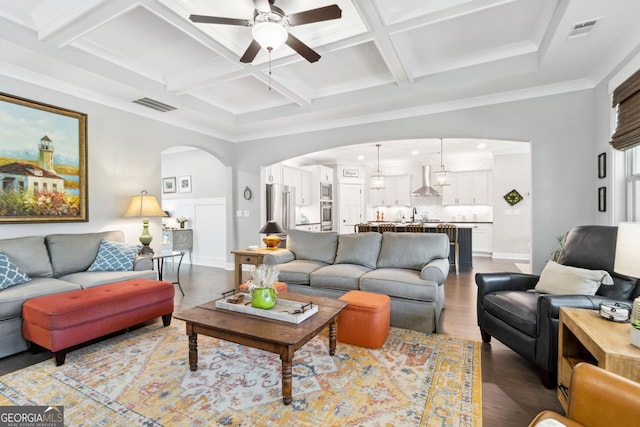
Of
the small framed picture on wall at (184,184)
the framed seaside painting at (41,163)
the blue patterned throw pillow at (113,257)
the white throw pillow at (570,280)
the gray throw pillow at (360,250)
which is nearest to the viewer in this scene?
the white throw pillow at (570,280)

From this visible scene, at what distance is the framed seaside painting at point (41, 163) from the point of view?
10.4 feet

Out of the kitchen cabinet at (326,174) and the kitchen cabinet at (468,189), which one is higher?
the kitchen cabinet at (326,174)

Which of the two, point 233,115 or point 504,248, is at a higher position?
point 233,115

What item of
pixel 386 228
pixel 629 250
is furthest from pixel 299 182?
pixel 629 250

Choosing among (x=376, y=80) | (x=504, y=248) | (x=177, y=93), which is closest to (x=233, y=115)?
(x=177, y=93)

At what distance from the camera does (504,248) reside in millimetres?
7547

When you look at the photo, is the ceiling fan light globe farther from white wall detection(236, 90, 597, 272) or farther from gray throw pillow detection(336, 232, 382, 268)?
white wall detection(236, 90, 597, 272)

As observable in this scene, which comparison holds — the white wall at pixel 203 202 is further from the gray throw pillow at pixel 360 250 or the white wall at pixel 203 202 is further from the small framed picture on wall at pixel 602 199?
the small framed picture on wall at pixel 602 199

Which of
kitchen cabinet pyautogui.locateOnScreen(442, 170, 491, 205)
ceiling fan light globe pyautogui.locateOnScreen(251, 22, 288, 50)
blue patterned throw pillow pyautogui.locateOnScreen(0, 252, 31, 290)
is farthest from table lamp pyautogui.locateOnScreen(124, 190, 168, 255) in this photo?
kitchen cabinet pyautogui.locateOnScreen(442, 170, 491, 205)

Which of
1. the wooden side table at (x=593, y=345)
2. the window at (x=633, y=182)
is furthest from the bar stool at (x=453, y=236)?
the wooden side table at (x=593, y=345)

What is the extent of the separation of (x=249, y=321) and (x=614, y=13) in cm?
351

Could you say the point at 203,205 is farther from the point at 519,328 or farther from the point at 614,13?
the point at 614,13

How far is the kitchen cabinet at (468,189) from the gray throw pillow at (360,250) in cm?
546

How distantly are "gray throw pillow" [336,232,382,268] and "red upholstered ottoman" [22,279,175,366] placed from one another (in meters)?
2.09
